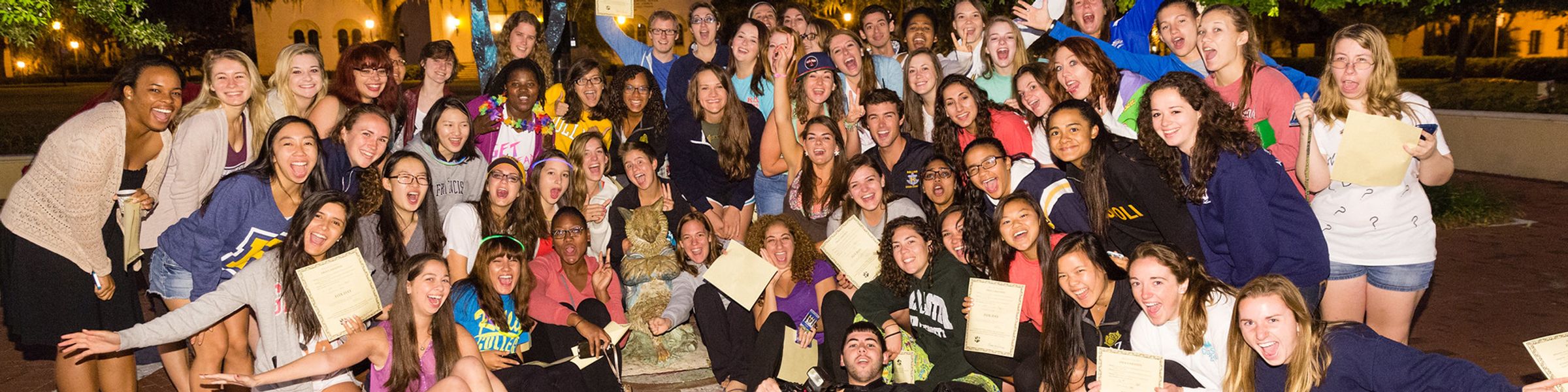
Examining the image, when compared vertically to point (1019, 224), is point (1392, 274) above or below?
below

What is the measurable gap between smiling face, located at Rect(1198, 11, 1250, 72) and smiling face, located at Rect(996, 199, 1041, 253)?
1169mm

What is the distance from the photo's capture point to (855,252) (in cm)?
582

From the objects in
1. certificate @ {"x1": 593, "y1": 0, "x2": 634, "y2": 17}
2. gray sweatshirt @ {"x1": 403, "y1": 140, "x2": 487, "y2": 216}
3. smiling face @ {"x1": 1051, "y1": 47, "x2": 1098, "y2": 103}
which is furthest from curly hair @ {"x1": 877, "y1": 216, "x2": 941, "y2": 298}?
certificate @ {"x1": 593, "y1": 0, "x2": 634, "y2": 17}

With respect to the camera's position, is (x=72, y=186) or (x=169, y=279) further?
(x=169, y=279)

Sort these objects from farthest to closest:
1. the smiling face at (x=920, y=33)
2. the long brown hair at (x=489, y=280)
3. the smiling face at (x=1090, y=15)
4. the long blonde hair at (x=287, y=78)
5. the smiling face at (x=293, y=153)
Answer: the smiling face at (x=920, y=33) < the smiling face at (x=1090, y=15) < the long blonde hair at (x=287, y=78) < the long brown hair at (x=489, y=280) < the smiling face at (x=293, y=153)

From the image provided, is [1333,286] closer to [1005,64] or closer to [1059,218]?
[1059,218]

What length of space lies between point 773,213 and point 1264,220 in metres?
3.43

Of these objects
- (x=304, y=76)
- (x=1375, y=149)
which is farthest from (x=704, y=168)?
(x=1375, y=149)

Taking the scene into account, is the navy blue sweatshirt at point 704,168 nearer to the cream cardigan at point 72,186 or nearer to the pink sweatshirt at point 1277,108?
the pink sweatshirt at point 1277,108

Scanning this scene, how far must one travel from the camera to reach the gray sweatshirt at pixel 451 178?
20.5 feet

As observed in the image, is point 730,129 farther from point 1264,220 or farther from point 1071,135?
point 1264,220

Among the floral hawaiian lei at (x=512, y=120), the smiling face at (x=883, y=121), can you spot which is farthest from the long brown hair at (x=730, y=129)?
the floral hawaiian lei at (x=512, y=120)

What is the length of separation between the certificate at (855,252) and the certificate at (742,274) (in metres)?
0.36

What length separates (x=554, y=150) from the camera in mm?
6527
